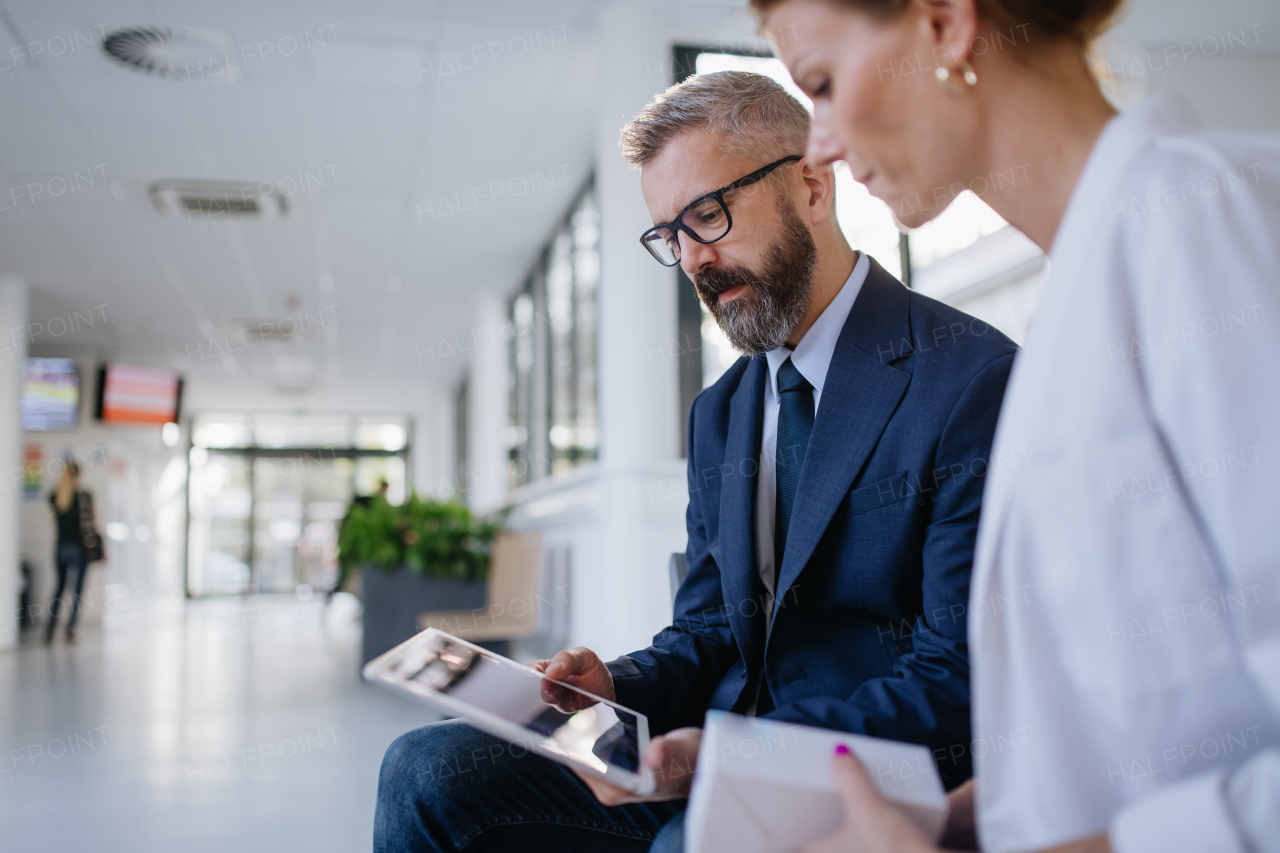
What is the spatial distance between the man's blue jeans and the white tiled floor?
152cm

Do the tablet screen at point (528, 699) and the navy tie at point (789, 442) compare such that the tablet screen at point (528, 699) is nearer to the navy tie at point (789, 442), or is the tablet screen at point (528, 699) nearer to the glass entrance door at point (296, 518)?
the navy tie at point (789, 442)

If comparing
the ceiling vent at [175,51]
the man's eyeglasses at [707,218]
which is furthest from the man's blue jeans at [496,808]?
the ceiling vent at [175,51]

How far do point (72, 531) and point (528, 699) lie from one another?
9.39 m

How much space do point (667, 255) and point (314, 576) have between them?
1607cm

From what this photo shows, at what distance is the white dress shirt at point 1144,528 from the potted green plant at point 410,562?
5282 mm

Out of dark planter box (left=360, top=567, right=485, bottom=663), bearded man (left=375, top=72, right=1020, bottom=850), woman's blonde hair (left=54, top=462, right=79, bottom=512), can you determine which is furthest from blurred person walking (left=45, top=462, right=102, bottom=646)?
bearded man (left=375, top=72, right=1020, bottom=850)

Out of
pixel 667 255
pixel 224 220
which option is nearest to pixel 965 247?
pixel 667 255

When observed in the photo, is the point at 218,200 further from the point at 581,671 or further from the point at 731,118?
the point at 581,671

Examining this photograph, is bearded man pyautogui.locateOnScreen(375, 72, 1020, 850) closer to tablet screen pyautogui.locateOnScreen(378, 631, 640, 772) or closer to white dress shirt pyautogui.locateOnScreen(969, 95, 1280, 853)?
tablet screen pyautogui.locateOnScreen(378, 631, 640, 772)

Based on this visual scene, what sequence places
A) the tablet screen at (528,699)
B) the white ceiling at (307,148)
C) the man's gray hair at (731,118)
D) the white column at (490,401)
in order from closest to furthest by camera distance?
the tablet screen at (528,699) < the man's gray hair at (731,118) < the white ceiling at (307,148) < the white column at (490,401)

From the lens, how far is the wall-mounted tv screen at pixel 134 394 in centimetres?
1044

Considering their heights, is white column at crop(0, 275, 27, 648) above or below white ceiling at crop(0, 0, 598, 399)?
below

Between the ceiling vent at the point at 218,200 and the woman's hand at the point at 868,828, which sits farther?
the ceiling vent at the point at 218,200

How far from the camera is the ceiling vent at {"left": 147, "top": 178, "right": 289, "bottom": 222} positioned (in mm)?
5816
